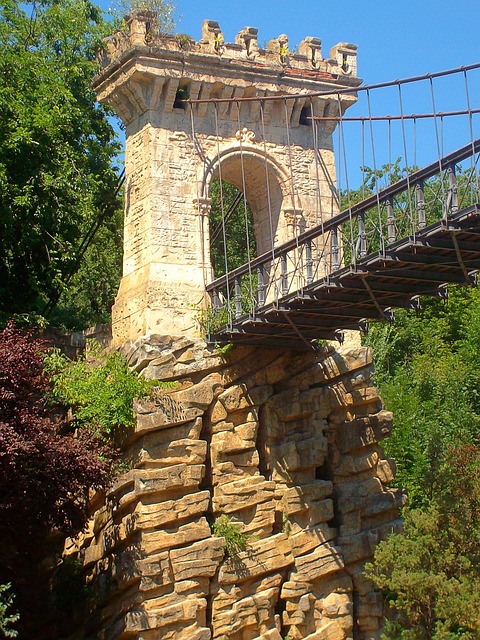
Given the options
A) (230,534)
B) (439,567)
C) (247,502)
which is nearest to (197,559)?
(230,534)

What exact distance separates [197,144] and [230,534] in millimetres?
6648

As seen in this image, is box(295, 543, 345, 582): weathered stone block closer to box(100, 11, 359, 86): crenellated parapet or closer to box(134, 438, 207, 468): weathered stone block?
box(134, 438, 207, 468): weathered stone block

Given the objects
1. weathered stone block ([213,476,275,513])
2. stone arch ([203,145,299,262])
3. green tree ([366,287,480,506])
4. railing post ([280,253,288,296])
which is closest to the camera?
weathered stone block ([213,476,275,513])

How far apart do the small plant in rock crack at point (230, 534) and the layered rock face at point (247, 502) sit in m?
0.09

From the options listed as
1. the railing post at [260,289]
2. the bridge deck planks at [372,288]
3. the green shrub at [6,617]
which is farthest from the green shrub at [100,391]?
the green shrub at [6,617]

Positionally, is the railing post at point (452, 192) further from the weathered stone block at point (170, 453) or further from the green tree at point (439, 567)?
the weathered stone block at point (170, 453)

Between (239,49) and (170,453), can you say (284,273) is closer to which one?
(170,453)

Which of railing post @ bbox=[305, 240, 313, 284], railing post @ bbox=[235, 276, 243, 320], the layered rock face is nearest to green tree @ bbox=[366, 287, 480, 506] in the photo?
the layered rock face

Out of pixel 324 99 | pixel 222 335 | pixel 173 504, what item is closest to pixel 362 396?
pixel 222 335

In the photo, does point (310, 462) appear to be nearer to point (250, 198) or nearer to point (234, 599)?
point (234, 599)

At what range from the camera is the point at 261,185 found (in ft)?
71.0

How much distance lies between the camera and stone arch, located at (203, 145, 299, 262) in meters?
20.6

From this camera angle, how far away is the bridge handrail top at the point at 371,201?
1551 cm

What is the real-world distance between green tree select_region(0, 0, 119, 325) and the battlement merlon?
4.60 feet
